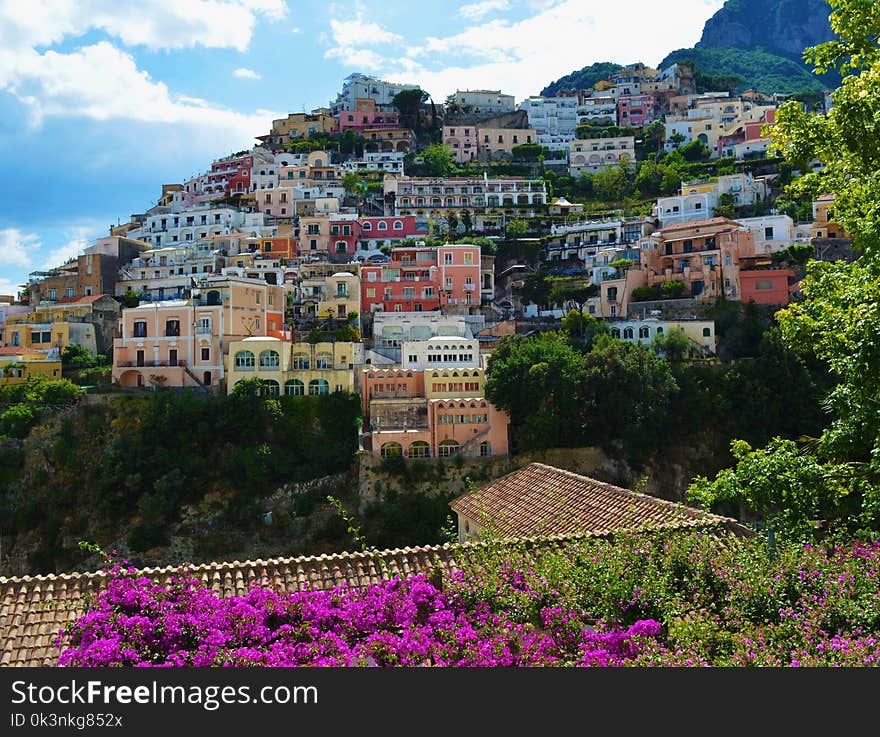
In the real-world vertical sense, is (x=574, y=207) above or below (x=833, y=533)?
above

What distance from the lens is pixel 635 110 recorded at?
8138cm

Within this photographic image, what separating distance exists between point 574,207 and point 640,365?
96.5 feet

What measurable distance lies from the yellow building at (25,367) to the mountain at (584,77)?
285 feet

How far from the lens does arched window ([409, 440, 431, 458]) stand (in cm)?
3111

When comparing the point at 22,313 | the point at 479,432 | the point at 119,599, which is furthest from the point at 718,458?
the point at 22,313

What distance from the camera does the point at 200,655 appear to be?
7.84 metres

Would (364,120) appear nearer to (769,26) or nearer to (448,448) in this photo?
(448,448)

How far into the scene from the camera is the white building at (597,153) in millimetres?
70875

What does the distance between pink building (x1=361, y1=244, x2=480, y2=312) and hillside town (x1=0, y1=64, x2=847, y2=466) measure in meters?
0.11

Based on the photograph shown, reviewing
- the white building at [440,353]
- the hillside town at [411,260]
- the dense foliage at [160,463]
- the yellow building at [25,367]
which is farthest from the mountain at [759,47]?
the dense foliage at [160,463]

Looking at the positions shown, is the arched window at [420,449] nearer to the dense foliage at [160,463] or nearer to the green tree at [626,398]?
the dense foliage at [160,463]

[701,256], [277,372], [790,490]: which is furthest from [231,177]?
[790,490]

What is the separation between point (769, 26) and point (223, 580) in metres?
147

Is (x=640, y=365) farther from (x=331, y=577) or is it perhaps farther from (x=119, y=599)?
(x=119, y=599)
